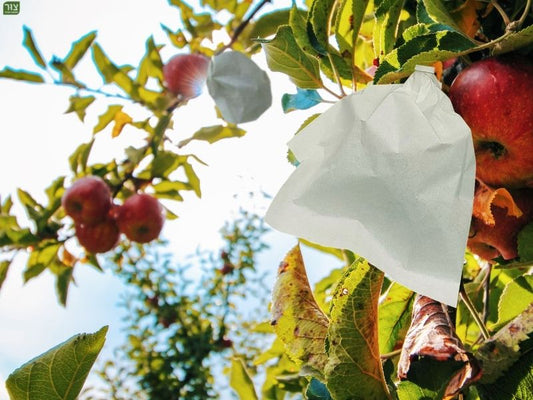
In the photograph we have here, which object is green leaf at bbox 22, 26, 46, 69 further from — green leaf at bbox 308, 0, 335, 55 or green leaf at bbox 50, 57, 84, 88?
green leaf at bbox 308, 0, 335, 55

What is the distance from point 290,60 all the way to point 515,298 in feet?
1.33

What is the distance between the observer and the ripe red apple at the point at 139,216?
1.86 metres

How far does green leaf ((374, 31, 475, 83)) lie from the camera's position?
0.48 metres

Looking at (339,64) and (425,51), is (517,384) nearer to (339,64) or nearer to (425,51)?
(425,51)

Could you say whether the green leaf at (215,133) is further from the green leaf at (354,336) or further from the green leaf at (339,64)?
the green leaf at (354,336)

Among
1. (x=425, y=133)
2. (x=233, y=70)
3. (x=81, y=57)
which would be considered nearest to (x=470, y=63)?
(x=425, y=133)

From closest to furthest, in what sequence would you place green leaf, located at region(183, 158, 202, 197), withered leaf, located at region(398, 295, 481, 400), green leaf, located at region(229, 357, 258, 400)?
withered leaf, located at region(398, 295, 481, 400) < green leaf, located at region(229, 357, 258, 400) < green leaf, located at region(183, 158, 202, 197)

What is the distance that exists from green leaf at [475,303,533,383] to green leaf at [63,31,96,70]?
5.61 feet

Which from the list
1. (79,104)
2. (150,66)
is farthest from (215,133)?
(79,104)

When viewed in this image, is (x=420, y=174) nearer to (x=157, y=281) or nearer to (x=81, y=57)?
(x=81, y=57)

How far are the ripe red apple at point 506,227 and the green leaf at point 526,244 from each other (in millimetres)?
22

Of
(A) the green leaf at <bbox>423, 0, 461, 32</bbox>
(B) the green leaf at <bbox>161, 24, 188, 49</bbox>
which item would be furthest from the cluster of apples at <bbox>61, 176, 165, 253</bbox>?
(A) the green leaf at <bbox>423, 0, 461, 32</bbox>

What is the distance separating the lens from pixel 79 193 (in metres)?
1.75

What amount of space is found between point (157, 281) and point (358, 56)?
297cm
